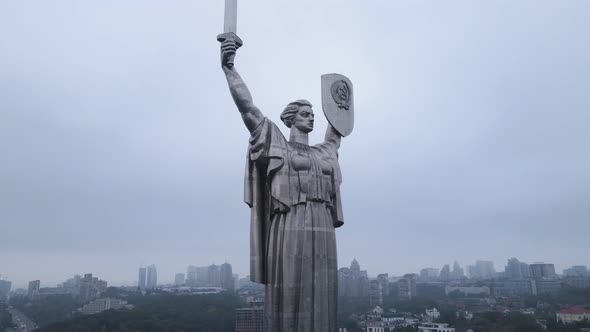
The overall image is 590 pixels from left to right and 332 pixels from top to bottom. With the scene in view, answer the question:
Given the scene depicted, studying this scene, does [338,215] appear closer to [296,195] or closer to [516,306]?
[296,195]

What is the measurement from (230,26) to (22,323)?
98857 millimetres

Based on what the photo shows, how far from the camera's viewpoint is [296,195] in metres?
5.88

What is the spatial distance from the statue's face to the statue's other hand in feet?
3.95

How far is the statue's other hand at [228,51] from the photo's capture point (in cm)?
600

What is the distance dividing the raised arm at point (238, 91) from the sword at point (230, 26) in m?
0.06

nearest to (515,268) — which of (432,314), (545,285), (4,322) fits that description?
(545,285)

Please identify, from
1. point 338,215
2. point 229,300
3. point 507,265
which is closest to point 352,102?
point 338,215

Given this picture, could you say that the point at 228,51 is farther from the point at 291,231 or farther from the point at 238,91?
the point at 291,231

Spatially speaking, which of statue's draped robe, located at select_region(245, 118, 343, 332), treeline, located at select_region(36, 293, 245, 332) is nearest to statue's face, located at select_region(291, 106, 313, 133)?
statue's draped robe, located at select_region(245, 118, 343, 332)

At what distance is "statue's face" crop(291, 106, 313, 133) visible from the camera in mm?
6547

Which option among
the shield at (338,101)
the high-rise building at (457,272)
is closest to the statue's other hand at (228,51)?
the shield at (338,101)

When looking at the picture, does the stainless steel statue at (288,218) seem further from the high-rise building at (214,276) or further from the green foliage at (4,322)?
the high-rise building at (214,276)

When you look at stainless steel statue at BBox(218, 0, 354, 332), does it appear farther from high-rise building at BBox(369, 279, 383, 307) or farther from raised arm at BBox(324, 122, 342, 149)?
high-rise building at BBox(369, 279, 383, 307)

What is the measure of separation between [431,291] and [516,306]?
38.4 m
